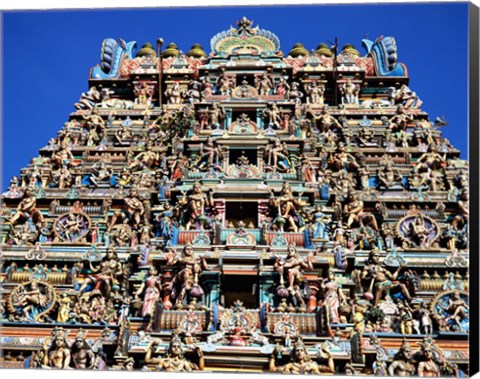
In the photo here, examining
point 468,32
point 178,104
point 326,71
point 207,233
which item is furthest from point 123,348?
point 326,71

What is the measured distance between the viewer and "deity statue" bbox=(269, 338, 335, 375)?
1531cm

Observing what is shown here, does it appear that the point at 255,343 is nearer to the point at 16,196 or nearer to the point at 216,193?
the point at 216,193

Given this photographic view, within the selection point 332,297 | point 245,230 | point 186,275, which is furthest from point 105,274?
point 332,297

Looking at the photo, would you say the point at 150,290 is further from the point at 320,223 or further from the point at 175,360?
the point at 320,223

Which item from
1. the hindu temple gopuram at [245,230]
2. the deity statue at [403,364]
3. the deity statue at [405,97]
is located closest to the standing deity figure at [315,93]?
the hindu temple gopuram at [245,230]

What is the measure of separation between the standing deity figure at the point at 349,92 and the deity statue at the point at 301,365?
12.6m

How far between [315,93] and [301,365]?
1322 centimetres

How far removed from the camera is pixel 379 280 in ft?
59.7

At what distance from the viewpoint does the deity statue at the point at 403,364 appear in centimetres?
1564

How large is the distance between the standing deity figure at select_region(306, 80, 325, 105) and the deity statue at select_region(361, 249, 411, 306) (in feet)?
29.7

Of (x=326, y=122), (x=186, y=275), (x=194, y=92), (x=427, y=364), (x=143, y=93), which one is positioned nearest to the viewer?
(x=427, y=364)

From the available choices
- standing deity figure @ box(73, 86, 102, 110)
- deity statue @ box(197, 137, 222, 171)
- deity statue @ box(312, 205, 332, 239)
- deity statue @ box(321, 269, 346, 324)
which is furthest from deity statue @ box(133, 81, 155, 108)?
Answer: deity statue @ box(321, 269, 346, 324)

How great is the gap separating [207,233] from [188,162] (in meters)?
3.78

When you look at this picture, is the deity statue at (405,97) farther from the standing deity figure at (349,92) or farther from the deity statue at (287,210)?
the deity statue at (287,210)
